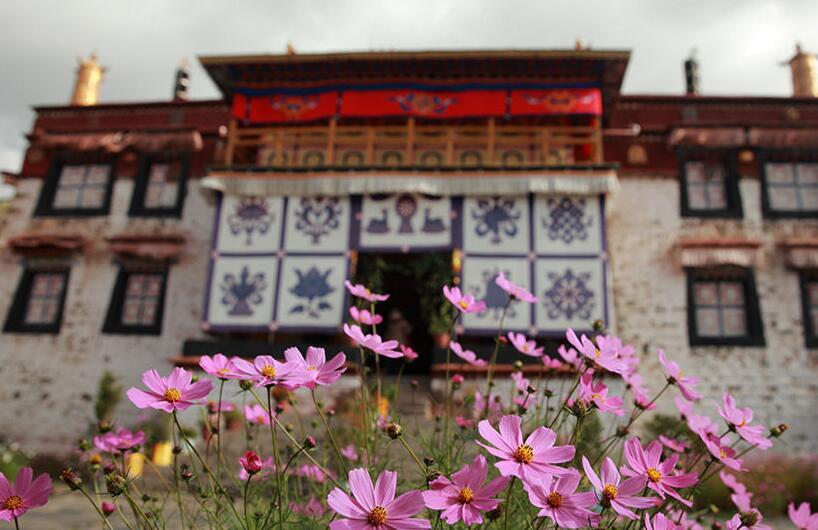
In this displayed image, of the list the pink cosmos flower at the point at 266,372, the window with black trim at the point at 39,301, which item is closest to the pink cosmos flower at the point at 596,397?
the pink cosmos flower at the point at 266,372

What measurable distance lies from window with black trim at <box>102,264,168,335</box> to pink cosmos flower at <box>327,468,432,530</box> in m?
12.0

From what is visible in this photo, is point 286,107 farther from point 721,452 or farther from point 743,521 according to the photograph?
point 743,521

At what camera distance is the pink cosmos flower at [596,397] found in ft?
5.44

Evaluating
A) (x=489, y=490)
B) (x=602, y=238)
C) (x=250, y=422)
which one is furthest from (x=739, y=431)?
(x=602, y=238)

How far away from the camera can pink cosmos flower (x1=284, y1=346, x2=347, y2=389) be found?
4.51 feet

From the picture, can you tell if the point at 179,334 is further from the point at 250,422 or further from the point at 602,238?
the point at 250,422

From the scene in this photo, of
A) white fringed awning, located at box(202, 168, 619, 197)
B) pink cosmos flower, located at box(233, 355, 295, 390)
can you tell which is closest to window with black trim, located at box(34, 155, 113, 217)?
white fringed awning, located at box(202, 168, 619, 197)

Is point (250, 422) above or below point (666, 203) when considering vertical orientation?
below

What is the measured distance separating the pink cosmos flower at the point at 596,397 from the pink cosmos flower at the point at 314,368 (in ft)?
2.11

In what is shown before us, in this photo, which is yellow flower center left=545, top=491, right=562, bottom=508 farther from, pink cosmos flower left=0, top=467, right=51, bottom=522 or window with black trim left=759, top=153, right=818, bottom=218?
window with black trim left=759, top=153, right=818, bottom=218

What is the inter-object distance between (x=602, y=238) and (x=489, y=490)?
9.83m

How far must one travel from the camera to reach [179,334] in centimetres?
1211

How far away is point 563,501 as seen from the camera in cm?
124

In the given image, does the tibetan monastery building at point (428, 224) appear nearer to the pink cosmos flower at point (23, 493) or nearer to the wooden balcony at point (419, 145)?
the wooden balcony at point (419, 145)
